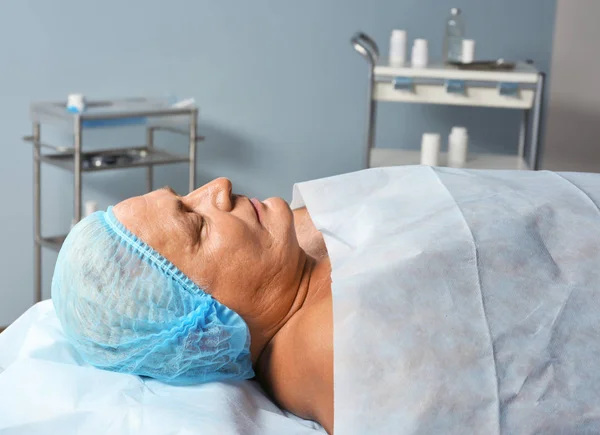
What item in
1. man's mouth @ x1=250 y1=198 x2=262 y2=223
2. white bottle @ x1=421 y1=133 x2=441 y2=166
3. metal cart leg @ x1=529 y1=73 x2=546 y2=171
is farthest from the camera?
white bottle @ x1=421 y1=133 x2=441 y2=166

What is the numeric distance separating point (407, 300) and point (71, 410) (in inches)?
20.0

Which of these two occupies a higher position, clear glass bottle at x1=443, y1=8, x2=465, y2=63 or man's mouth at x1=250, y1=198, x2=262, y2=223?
clear glass bottle at x1=443, y1=8, x2=465, y2=63

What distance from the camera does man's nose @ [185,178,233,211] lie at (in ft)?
4.34

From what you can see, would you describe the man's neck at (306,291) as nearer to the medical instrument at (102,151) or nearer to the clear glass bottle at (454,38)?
the medical instrument at (102,151)

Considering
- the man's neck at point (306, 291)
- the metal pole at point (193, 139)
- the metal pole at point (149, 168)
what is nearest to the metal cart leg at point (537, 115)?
the metal pole at point (193, 139)

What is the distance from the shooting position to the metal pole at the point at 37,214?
8.89ft

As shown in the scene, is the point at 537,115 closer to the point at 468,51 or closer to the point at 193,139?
the point at 468,51

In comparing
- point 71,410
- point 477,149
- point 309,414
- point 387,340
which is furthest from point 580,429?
point 477,149

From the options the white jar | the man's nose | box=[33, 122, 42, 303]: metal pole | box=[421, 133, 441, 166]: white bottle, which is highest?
the white jar

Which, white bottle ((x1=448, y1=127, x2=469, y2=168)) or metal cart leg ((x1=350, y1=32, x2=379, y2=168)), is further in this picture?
white bottle ((x1=448, y1=127, x2=469, y2=168))

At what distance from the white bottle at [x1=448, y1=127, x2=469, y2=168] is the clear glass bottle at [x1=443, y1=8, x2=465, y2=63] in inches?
11.7

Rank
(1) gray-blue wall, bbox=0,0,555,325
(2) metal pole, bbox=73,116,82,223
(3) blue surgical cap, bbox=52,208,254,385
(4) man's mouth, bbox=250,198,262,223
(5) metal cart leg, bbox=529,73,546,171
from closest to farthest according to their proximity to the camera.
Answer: (3) blue surgical cap, bbox=52,208,254,385 → (4) man's mouth, bbox=250,198,262,223 → (2) metal pole, bbox=73,116,82,223 → (5) metal cart leg, bbox=529,73,546,171 → (1) gray-blue wall, bbox=0,0,555,325

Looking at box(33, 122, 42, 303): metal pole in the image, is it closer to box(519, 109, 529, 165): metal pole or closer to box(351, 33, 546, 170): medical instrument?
box(351, 33, 546, 170): medical instrument

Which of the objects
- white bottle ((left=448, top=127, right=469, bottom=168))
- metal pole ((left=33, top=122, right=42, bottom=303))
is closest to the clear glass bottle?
white bottle ((left=448, top=127, right=469, bottom=168))
